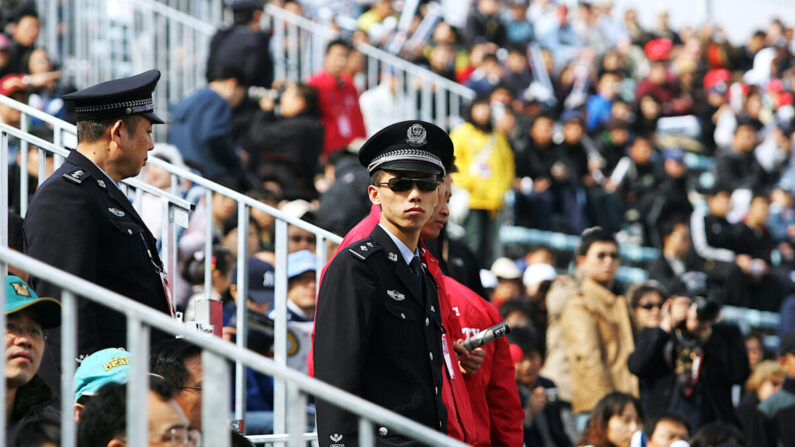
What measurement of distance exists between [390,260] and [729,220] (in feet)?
40.4

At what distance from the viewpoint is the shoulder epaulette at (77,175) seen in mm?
4754

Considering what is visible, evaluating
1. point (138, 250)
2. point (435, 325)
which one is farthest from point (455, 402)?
point (138, 250)

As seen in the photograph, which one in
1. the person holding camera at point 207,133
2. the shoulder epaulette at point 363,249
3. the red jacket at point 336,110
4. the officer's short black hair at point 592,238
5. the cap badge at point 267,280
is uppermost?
the red jacket at point 336,110

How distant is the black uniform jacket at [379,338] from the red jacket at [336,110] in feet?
28.7

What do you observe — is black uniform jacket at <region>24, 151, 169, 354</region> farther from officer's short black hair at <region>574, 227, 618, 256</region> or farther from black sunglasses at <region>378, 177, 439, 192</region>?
officer's short black hair at <region>574, 227, 618, 256</region>

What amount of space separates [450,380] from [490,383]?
26.3 inches

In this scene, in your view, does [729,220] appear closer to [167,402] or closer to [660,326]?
[660,326]

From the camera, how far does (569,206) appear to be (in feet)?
51.3

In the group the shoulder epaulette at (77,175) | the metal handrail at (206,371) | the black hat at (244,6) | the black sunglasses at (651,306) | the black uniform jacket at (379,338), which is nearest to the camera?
the metal handrail at (206,371)

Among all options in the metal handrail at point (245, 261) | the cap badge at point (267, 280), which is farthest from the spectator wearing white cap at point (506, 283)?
the metal handrail at point (245, 261)

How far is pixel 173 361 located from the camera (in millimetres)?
4492

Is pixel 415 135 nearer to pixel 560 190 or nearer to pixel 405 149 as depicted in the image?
pixel 405 149

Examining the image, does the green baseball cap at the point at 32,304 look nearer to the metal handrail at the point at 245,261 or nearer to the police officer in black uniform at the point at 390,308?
the police officer in black uniform at the point at 390,308

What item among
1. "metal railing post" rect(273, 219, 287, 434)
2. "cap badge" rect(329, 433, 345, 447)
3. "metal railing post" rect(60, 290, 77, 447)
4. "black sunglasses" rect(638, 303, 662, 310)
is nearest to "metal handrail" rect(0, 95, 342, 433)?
"metal railing post" rect(273, 219, 287, 434)
